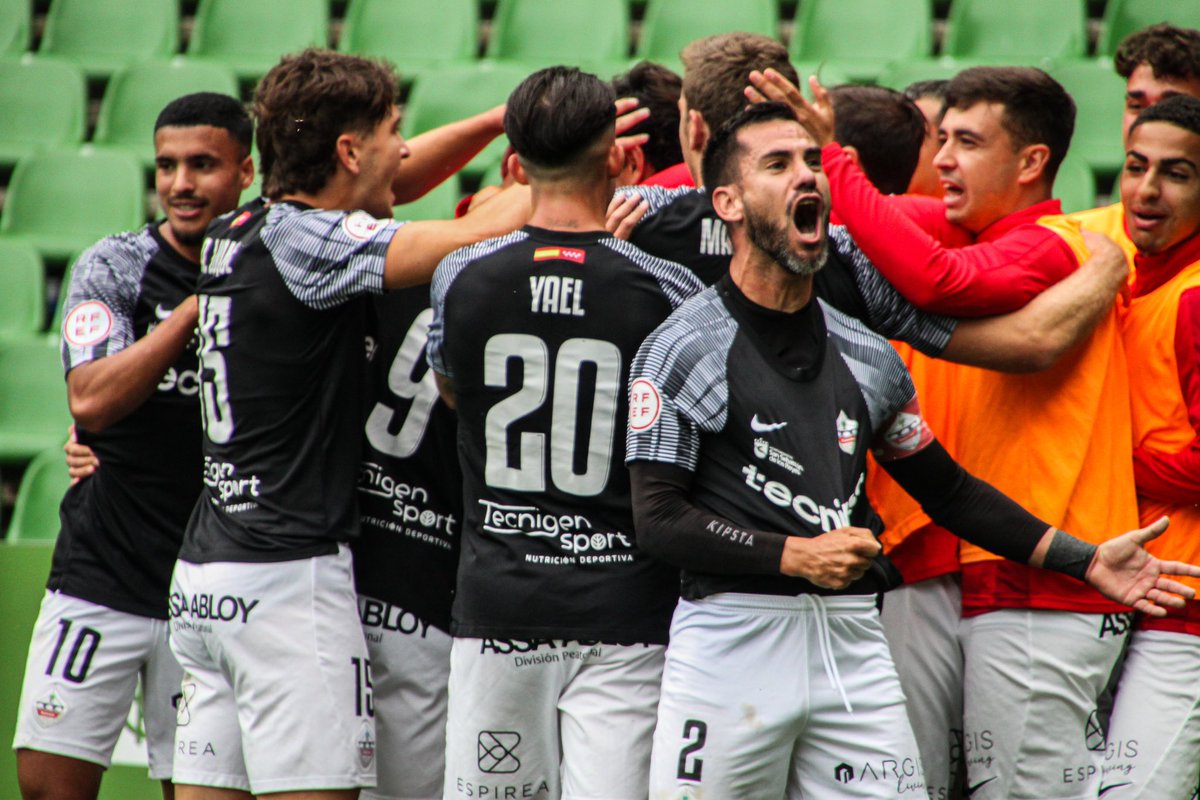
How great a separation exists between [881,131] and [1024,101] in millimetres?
545

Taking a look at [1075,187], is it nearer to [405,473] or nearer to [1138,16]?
[1138,16]

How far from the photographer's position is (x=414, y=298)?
13.9ft

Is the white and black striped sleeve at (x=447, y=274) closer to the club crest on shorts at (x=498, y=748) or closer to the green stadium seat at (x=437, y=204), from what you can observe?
the club crest on shorts at (x=498, y=748)

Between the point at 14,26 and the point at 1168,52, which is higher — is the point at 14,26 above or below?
below

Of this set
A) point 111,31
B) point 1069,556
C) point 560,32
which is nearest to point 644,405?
point 1069,556

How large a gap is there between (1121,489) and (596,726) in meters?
1.65

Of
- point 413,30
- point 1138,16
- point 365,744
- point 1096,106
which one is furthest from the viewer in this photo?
point 413,30

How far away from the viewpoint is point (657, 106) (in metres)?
4.80

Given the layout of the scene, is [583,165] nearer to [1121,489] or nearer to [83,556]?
[1121,489]

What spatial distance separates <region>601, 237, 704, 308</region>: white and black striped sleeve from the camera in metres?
3.62

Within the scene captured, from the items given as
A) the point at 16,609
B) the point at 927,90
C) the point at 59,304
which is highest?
the point at 927,90

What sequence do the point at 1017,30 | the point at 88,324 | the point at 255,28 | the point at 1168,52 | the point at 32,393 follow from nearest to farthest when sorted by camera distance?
the point at 88,324 → the point at 1168,52 → the point at 32,393 → the point at 1017,30 → the point at 255,28

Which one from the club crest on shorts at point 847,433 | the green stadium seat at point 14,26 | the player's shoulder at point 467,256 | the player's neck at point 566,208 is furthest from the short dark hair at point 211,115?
the green stadium seat at point 14,26

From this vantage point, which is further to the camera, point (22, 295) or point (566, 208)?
point (22, 295)
